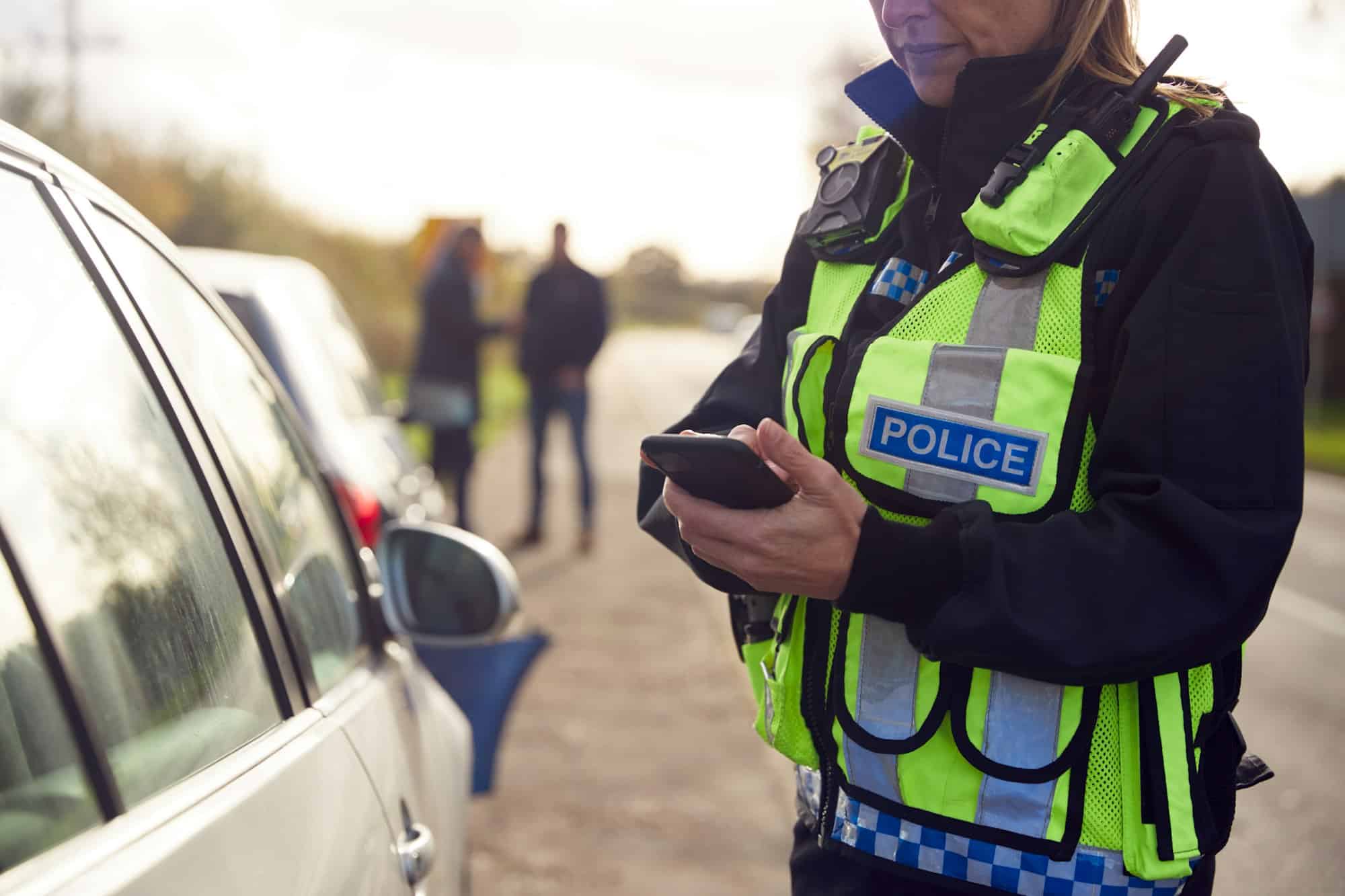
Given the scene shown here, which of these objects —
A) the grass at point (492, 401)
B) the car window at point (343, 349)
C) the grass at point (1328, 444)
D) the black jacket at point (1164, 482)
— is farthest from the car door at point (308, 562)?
the grass at point (1328, 444)

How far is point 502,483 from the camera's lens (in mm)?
13914

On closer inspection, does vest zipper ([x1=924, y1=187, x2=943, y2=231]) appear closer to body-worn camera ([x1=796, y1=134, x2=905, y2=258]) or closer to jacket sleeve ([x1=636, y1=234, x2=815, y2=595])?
body-worn camera ([x1=796, y1=134, x2=905, y2=258])

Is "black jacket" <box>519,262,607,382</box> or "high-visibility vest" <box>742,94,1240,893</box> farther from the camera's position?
"black jacket" <box>519,262,607,382</box>

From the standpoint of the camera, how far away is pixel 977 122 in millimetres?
1591

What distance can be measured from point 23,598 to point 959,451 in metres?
0.93

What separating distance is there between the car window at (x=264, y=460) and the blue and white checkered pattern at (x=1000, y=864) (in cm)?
75

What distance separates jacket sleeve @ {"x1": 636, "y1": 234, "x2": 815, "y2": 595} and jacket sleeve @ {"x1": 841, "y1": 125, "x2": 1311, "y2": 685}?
432mm

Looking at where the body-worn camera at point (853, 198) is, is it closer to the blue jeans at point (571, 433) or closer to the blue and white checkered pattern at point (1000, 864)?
the blue and white checkered pattern at point (1000, 864)

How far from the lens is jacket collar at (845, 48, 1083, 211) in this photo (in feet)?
5.12

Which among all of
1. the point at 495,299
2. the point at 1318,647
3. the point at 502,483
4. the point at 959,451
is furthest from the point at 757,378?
the point at 495,299

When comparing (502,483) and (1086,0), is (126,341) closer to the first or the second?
(1086,0)

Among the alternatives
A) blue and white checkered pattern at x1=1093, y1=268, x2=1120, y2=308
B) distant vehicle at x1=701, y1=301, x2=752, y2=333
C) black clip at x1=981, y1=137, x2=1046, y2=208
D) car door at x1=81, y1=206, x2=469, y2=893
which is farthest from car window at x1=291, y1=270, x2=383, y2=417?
distant vehicle at x1=701, y1=301, x2=752, y2=333

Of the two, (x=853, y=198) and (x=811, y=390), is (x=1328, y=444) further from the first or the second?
(x=811, y=390)

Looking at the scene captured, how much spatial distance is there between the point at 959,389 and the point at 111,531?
34.6 inches
